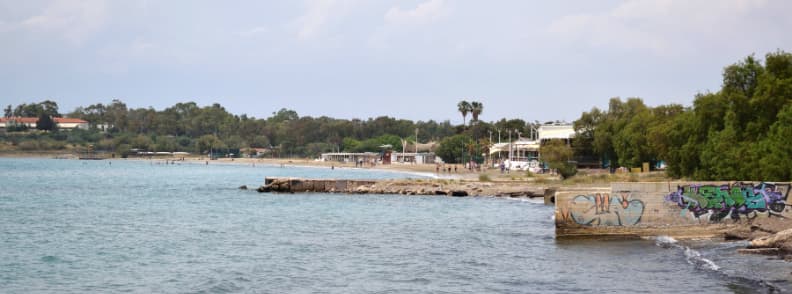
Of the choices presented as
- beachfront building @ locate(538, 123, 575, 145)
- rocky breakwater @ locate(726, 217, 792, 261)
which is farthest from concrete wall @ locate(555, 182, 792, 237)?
beachfront building @ locate(538, 123, 575, 145)

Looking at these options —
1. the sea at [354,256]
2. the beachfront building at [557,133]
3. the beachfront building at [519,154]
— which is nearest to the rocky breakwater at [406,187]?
the sea at [354,256]

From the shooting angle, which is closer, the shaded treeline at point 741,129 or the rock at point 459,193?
the shaded treeline at point 741,129

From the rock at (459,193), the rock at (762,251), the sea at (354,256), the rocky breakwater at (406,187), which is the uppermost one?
the rocky breakwater at (406,187)

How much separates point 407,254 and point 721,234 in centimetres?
1148

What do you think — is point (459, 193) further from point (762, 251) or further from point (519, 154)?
point (519, 154)

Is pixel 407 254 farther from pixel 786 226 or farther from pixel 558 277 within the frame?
pixel 786 226

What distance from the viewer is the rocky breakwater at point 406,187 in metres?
73.2

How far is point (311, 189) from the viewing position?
266 feet

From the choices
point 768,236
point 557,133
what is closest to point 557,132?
point 557,133

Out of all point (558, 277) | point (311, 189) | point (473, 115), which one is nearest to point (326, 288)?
point (558, 277)

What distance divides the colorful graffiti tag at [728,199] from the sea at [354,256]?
1.47 meters

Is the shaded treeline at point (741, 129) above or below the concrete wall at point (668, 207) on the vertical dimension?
above

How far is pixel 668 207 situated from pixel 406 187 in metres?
44.3

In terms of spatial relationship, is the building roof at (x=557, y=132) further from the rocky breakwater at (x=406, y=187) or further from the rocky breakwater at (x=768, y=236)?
the rocky breakwater at (x=768, y=236)
